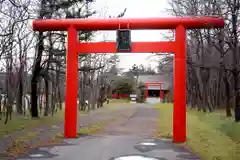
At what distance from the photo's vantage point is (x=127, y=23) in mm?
14078

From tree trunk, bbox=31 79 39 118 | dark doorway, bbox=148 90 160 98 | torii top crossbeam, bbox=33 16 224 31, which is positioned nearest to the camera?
torii top crossbeam, bbox=33 16 224 31

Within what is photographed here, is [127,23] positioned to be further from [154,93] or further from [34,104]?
[154,93]

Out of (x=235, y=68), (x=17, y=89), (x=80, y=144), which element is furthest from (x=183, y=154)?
(x=17, y=89)

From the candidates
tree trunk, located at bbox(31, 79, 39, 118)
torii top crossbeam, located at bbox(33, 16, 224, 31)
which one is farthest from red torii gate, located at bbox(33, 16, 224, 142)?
tree trunk, located at bbox(31, 79, 39, 118)

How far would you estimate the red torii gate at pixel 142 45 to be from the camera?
13875 mm

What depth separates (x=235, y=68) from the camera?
61.3 feet

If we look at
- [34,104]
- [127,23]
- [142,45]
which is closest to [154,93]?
[34,104]

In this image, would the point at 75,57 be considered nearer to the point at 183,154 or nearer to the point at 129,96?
the point at 183,154

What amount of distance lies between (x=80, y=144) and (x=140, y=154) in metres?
2.94

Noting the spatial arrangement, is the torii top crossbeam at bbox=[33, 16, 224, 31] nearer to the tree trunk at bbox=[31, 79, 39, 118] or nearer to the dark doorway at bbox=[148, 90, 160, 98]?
the tree trunk at bbox=[31, 79, 39, 118]

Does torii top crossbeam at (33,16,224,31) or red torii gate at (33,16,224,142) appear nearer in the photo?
red torii gate at (33,16,224,142)

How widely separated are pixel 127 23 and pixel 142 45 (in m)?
1.03

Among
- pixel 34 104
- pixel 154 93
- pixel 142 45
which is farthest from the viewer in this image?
pixel 154 93

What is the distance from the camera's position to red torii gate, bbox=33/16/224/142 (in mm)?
13875
